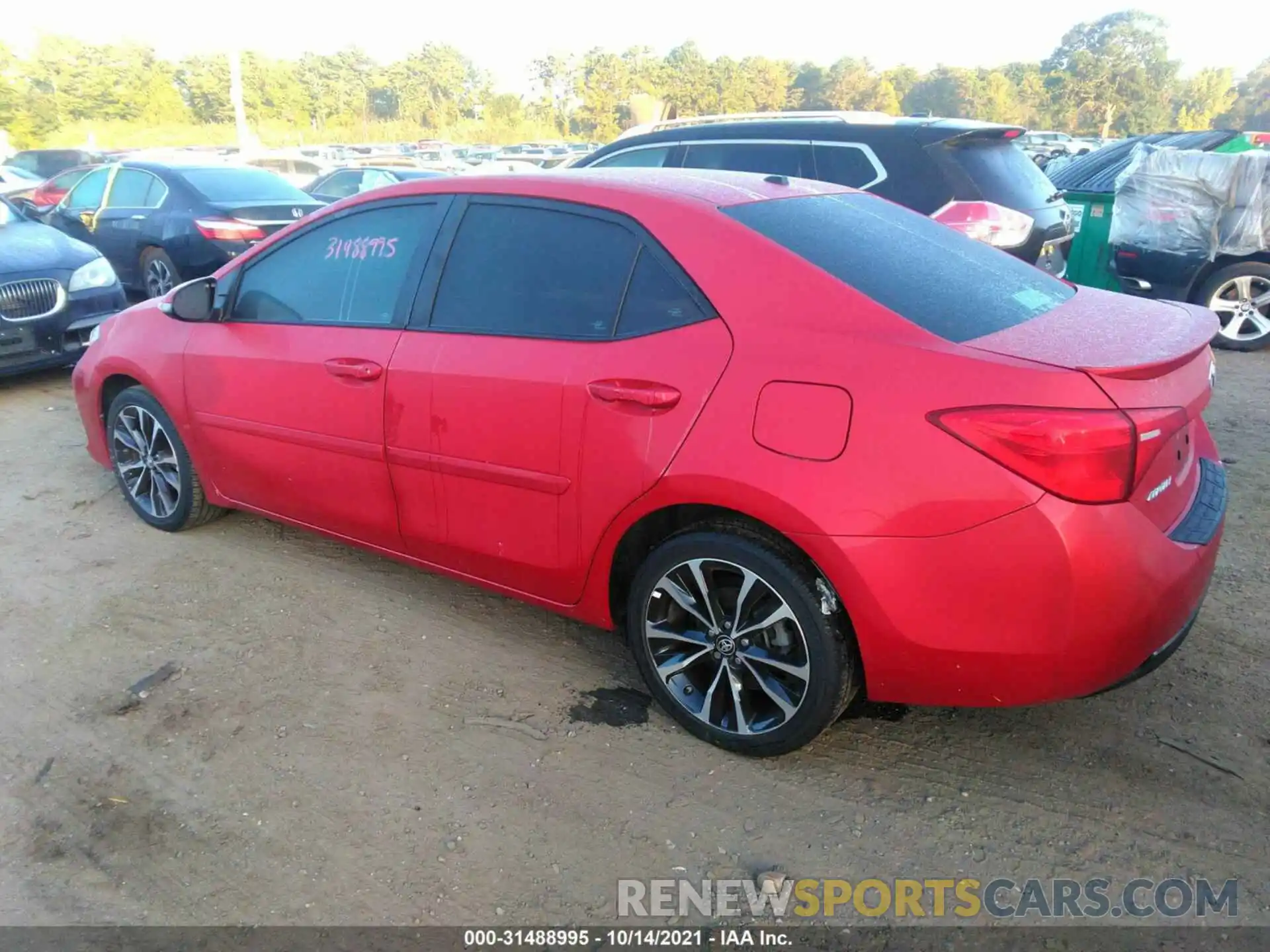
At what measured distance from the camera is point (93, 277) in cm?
716

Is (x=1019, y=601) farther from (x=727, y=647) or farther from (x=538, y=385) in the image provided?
(x=538, y=385)

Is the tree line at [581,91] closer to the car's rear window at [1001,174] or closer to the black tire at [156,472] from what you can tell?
the car's rear window at [1001,174]

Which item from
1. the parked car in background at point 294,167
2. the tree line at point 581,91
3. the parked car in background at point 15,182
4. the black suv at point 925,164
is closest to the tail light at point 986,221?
the black suv at point 925,164

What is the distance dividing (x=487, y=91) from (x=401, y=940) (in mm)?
69974

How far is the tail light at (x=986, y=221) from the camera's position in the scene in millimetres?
6227

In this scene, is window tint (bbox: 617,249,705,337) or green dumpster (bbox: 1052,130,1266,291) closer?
window tint (bbox: 617,249,705,337)

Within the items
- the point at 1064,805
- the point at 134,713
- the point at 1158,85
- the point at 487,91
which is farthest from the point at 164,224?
the point at 1158,85

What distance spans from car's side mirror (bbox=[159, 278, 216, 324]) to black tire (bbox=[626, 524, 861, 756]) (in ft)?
7.54

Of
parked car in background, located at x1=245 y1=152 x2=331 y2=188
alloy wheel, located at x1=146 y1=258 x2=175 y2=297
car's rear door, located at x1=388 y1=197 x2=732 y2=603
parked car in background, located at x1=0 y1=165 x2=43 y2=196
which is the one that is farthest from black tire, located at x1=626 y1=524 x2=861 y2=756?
parked car in background, located at x1=0 y1=165 x2=43 y2=196

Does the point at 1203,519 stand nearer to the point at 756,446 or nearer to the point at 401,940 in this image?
the point at 756,446

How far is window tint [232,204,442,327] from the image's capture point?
3.43m

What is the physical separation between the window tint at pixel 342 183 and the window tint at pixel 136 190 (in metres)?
4.96

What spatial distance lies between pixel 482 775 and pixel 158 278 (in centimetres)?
825

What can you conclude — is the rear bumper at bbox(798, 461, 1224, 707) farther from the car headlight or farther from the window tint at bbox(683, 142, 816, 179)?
the car headlight
